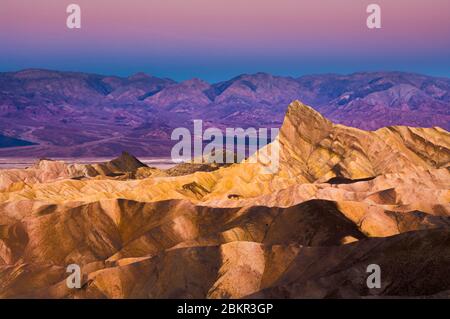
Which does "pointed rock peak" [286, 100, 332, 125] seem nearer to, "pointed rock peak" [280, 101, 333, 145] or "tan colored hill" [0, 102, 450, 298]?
"pointed rock peak" [280, 101, 333, 145]

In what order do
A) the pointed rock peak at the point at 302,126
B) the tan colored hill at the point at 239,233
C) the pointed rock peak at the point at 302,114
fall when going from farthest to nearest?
1. the pointed rock peak at the point at 302,114
2. the pointed rock peak at the point at 302,126
3. the tan colored hill at the point at 239,233

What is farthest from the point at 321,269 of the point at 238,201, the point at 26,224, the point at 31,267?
the point at 26,224

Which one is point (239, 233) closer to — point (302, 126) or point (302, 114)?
point (302, 126)

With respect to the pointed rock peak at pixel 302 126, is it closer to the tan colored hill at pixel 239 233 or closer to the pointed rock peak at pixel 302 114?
the pointed rock peak at pixel 302 114

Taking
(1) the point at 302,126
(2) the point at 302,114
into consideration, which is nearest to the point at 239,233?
(1) the point at 302,126

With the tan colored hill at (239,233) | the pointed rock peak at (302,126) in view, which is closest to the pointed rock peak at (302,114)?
the pointed rock peak at (302,126)

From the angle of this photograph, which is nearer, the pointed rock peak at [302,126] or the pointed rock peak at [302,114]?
the pointed rock peak at [302,126]

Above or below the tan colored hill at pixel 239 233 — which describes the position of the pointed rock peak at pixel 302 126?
above

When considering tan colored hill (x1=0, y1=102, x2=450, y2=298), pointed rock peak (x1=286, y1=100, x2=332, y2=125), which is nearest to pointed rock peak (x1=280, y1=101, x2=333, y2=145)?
pointed rock peak (x1=286, y1=100, x2=332, y2=125)
